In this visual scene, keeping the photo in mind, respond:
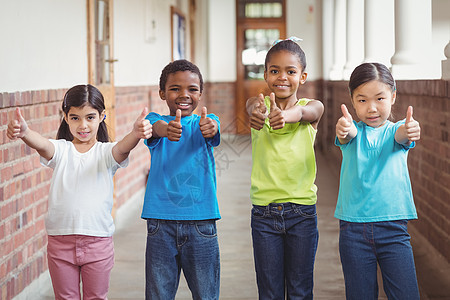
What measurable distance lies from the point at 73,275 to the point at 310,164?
35.1 inches

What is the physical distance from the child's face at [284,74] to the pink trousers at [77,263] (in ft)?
2.57

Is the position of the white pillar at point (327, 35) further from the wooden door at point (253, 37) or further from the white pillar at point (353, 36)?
the white pillar at point (353, 36)

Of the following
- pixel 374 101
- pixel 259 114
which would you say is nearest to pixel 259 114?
pixel 259 114

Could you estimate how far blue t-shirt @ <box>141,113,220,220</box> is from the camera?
84.1 inches

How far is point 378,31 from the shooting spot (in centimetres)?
630

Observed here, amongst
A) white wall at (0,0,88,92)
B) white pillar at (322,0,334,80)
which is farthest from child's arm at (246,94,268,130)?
white pillar at (322,0,334,80)

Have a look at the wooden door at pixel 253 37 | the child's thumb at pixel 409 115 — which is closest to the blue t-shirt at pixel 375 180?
the child's thumb at pixel 409 115

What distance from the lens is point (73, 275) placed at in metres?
2.17

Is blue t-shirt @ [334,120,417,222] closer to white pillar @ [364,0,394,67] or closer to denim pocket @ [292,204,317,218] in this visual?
denim pocket @ [292,204,317,218]

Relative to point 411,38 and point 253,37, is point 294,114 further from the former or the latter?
point 253,37

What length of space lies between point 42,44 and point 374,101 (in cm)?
202

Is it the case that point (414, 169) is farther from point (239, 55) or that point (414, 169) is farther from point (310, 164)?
point (239, 55)

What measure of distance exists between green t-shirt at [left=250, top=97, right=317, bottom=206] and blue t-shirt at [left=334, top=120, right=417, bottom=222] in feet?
0.50

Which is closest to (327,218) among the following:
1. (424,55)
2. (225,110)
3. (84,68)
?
(424,55)
